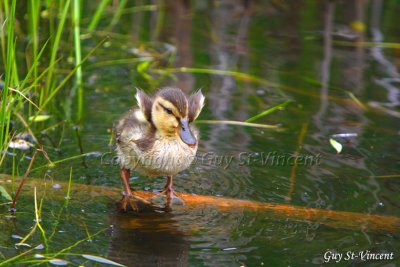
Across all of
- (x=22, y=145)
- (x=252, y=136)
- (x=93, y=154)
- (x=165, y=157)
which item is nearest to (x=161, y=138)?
(x=165, y=157)

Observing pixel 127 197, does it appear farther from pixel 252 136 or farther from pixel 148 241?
pixel 252 136

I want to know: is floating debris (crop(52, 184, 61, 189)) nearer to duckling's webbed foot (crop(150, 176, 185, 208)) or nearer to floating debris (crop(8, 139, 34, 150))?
duckling's webbed foot (crop(150, 176, 185, 208))

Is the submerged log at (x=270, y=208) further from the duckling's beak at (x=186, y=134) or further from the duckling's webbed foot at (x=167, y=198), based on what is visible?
the duckling's beak at (x=186, y=134)

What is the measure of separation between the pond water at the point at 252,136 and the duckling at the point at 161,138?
9.8 inches

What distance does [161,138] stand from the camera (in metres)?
4.49

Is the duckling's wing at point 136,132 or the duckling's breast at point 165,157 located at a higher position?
the duckling's wing at point 136,132

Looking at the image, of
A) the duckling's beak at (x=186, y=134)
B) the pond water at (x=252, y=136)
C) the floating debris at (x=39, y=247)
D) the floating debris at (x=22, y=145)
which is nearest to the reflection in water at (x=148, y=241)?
the pond water at (x=252, y=136)

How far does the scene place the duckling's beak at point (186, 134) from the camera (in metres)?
4.36

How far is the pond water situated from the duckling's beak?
44cm

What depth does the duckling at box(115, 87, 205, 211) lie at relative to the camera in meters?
4.41

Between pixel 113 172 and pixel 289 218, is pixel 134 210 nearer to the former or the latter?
pixel 113 172

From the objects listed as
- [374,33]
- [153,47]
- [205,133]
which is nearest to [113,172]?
[205,133]

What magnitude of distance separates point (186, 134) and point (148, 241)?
708 mm

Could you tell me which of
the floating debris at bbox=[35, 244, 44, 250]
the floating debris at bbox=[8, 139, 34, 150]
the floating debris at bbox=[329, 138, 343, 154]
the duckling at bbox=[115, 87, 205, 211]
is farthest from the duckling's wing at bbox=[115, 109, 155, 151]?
the floating debris at bbox=[329, 138, 343, 154]
